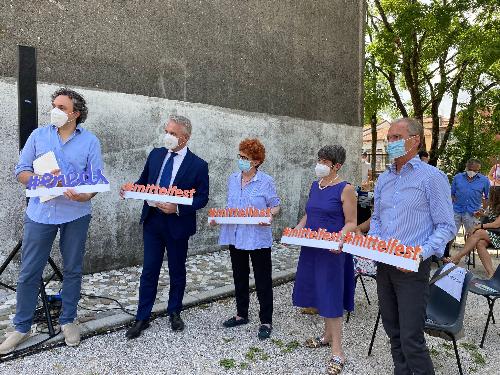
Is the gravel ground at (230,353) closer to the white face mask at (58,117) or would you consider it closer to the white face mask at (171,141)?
the white face mask at (171,141)

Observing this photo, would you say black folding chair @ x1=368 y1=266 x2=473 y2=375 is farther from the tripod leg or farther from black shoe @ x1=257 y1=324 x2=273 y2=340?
the tripod leg

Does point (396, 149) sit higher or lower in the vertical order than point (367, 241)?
higher

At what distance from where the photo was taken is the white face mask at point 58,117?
3.87m

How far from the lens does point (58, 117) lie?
3.88 m

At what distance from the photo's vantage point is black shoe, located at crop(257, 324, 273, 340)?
4457 mm

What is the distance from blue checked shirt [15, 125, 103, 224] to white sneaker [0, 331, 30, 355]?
1.04 metres

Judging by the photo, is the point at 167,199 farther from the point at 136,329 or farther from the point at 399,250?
the point at 399,250

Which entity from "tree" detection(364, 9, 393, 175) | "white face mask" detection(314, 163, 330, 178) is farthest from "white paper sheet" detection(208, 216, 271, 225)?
"tree" detection(364, 9, 393, 175)

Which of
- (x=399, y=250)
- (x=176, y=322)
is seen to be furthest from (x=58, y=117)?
(x=399, y=250)

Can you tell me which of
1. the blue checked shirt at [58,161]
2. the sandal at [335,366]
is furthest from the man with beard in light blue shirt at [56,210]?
the sandal at [335,366]

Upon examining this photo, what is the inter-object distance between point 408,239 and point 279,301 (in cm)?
301

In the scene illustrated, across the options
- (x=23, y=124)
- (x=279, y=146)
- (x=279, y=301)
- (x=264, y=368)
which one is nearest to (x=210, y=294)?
(x=279, y=301)

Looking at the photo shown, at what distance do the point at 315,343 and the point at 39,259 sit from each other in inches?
104

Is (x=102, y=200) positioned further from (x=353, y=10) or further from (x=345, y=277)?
(x=353, y=10)
